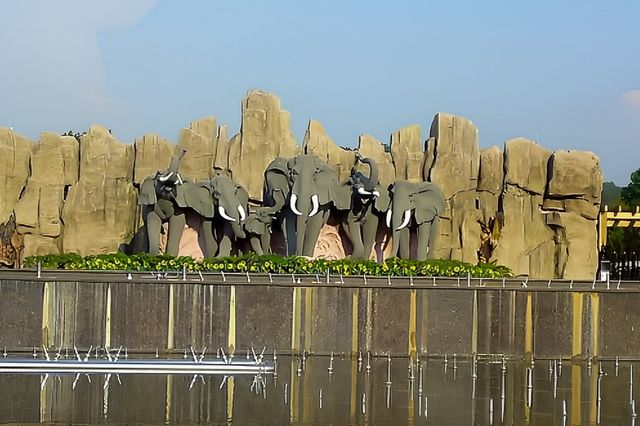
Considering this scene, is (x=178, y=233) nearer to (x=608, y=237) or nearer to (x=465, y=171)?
(x=465, y=171)

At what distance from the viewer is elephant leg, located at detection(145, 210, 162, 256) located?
25.3m

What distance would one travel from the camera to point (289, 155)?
95.3ft

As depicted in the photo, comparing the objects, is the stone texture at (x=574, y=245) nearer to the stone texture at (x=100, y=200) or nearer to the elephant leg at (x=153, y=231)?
the elephant leg at (x=153, y=231)

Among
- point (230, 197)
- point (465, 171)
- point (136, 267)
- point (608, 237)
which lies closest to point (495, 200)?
point (465, 171)

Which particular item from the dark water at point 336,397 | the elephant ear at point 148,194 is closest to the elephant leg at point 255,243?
the elephant ear at point 148,194

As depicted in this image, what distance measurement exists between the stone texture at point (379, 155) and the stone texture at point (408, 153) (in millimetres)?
178

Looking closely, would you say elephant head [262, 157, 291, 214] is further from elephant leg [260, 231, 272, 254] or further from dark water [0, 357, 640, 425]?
dark water [0, 357, 640, 425]

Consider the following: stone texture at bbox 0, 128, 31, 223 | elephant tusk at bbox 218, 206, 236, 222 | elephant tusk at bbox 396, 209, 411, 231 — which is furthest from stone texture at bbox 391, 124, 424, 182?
stone texture at bbox 0, 128, 31, 223

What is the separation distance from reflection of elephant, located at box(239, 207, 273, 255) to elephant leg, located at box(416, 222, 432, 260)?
370 cm

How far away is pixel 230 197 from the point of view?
25.5 m

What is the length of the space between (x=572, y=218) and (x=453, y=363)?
13.1 meters

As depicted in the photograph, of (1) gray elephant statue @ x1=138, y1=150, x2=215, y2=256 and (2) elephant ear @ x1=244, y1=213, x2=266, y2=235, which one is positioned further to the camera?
(2) elephant ear @ x1=244, y1=213, x2=266, y2=235

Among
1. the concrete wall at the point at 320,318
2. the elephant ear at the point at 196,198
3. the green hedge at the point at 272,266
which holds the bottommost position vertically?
the concrete wall at the point at 320,318

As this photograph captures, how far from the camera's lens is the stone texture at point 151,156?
29.0 meters
